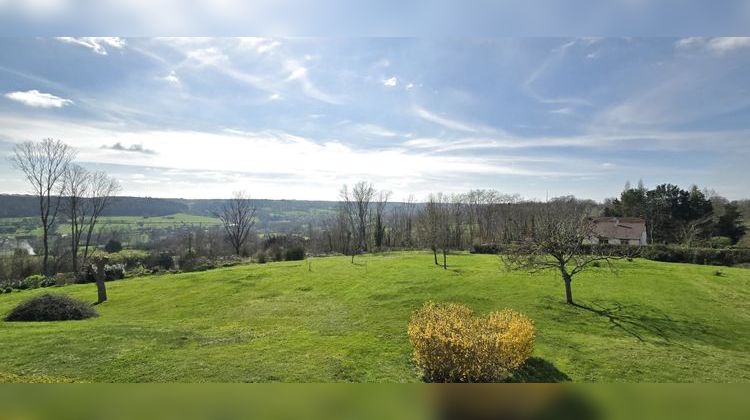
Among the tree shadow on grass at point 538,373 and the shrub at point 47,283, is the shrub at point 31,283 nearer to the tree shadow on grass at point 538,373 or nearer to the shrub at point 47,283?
the shrub at point 47,283

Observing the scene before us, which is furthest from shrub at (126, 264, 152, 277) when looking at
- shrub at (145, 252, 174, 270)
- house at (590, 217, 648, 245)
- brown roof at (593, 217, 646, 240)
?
brown roof at (593, 217, 646, 240)

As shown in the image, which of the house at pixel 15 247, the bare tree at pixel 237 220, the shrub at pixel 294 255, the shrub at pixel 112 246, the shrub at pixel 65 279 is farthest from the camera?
the bare tree at pixel 237 220

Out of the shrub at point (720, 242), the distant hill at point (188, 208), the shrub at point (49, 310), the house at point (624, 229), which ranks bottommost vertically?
the shrub at point (49, 310)

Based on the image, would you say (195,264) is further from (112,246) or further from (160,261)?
(112,246)

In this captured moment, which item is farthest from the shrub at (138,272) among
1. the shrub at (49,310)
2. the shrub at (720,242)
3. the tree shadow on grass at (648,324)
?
the shrub at (720,242)

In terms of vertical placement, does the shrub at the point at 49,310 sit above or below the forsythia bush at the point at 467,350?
below

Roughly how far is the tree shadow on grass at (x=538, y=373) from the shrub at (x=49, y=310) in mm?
12661

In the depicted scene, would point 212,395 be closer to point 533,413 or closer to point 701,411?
point 533,413

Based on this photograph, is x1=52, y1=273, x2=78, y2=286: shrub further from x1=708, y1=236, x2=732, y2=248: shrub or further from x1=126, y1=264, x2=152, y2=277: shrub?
x1=708, y1=236, x2=732, y2=248: shrub

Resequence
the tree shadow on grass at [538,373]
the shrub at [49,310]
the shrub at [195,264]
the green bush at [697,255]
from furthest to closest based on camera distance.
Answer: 1. the shrub at [195,264]
2. the green bush at [697,255]
3. the shrub at [49,310]
4. the tree shadow on grass at [538,373]

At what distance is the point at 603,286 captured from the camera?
15719 millimetres

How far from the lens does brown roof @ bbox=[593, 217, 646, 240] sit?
101 feet

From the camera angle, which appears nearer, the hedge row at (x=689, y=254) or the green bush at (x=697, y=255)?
the hedge row at (x=689, y=254)

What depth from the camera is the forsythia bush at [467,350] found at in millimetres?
5555
